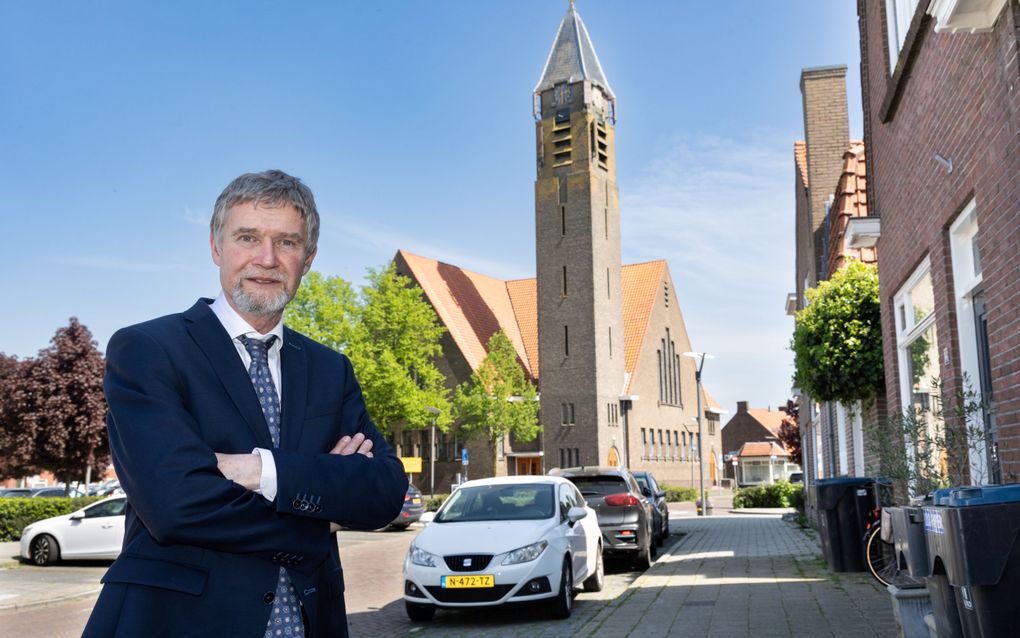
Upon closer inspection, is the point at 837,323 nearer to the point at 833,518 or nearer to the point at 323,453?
the point at 833,518

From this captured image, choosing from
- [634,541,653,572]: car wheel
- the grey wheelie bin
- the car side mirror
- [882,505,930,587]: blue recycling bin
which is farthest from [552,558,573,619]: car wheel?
[882,505,930,587]: blue recycling bin

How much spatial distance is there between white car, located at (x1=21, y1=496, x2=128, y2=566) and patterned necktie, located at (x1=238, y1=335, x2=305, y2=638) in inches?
618

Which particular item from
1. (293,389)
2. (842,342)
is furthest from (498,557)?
(293,389)

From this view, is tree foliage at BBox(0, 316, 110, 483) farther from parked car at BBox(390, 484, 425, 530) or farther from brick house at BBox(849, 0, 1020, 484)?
brick house at BBox(849, 0, 1020, 484)

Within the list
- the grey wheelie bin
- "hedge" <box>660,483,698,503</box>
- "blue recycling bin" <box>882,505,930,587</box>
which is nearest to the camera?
"blue recycling bin" <box>882,505,930,587</box>

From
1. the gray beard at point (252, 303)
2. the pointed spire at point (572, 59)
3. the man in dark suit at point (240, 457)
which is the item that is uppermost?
the pointed spire at point (572, 59)

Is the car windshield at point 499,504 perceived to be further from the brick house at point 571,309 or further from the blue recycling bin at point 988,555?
the brick house at point 571,309

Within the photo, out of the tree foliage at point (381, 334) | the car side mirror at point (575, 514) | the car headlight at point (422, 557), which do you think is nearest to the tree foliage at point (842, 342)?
the car side mirror at point (575, 514)

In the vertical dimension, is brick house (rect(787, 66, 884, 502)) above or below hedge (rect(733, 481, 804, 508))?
above

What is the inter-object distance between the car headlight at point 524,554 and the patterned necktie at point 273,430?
24.8 feet

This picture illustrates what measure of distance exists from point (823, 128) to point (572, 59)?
33440 mm

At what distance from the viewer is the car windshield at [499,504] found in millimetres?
10781

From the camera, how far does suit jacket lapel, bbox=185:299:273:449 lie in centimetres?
230

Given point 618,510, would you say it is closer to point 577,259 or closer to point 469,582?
point 469,582
